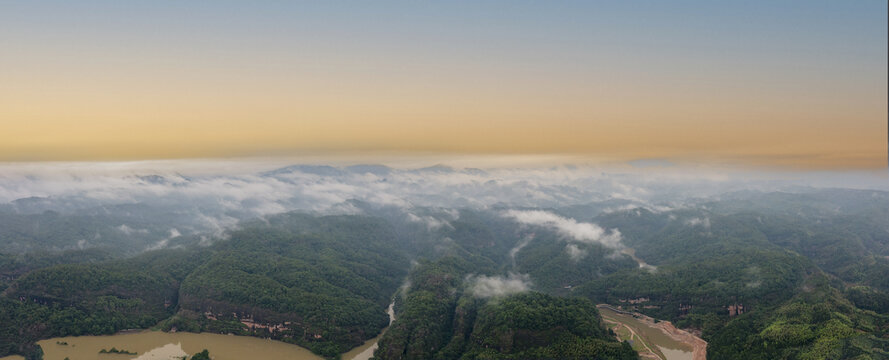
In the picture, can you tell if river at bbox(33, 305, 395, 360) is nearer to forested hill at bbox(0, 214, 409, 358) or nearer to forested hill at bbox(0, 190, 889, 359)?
forested hill at bbox(0, 214, 409, 358)

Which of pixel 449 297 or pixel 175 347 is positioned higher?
pixel 449 297

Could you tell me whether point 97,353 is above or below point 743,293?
below

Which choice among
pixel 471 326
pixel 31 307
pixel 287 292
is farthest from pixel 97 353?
pixel 471 326

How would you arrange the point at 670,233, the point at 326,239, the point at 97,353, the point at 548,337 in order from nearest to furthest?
the point at 548,337, the point at 97,353, the point at 326,239, the point at 670,233

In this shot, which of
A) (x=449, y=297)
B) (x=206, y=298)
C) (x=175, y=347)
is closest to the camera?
(x=175, y=347)

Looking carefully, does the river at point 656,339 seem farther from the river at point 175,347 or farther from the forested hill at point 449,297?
the river at point 175,347

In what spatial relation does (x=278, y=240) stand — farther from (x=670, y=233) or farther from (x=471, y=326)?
(x=670, y=233)

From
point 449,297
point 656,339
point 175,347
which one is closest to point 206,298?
point 175,347

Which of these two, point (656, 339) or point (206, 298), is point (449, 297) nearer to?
point (656, 339)

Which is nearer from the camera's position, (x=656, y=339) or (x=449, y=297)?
(x=656, y=339)
